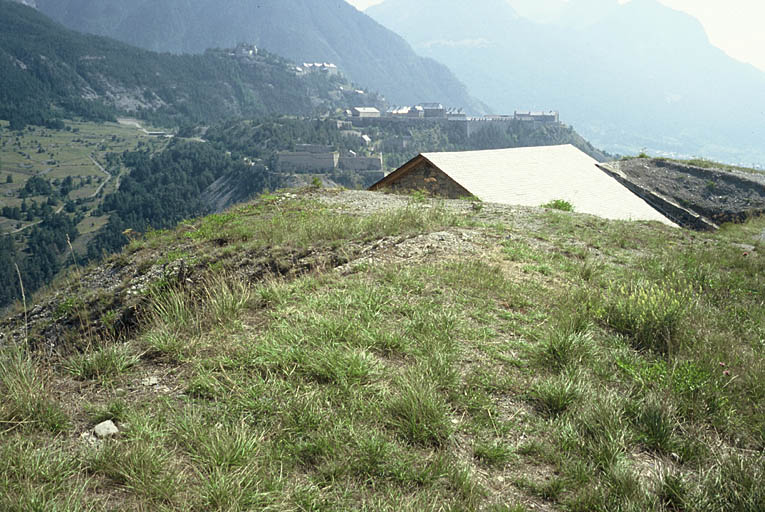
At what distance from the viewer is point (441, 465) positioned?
8.25ft

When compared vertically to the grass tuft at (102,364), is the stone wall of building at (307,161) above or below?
below

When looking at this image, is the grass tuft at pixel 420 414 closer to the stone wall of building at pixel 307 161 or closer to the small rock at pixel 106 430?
the small rock at pixel 106 430

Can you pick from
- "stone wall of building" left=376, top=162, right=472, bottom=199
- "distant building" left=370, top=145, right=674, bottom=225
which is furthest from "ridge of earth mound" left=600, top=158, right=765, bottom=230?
"stone wall of building" left=376, top=162, right=472, bottom=199

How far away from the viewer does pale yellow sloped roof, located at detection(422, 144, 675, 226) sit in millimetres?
16859

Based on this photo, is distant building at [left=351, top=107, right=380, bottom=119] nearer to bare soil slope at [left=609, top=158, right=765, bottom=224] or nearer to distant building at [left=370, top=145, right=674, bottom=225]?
bare soil slope at [left=609, top=158, right=765, bottom=224]

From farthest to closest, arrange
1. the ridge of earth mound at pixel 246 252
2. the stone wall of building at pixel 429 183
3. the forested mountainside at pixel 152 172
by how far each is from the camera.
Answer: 1. the forested mountainside at pixel 152 172
2. the stone wall of building at pixel 429 183
3. the ridge of earth mound at pixel 246 252

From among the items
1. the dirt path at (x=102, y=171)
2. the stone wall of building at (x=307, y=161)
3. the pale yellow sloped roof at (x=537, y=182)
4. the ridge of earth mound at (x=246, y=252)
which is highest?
the pale yellow sloped roof at (x=537, y=182)

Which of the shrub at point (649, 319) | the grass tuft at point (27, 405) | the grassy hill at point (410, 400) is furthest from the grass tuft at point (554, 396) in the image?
the grass tuft at point (27, 405)

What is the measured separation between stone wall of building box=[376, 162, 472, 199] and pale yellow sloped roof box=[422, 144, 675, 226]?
10.1 inches

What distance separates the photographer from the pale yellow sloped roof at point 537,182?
1686 centimetres

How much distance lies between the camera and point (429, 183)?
17.1 meters

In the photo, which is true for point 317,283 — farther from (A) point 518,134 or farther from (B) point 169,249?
(A) point 518,134

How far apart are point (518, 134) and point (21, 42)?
21818 centimetres

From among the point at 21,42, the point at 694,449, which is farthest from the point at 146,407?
the point at 21,42
